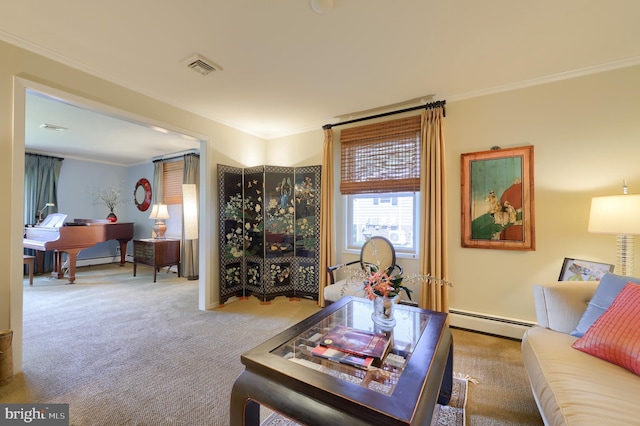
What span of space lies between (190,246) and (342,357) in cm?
→ 459

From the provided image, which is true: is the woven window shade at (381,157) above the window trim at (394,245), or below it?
above

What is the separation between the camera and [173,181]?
18.6 ft

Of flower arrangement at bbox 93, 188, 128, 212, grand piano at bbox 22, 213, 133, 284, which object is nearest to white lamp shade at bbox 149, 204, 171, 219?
grand piano at bbox 22, 213, 133, 284

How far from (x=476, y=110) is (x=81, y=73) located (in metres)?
3.87

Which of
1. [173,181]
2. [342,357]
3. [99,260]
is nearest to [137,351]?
Answer: [342,357]

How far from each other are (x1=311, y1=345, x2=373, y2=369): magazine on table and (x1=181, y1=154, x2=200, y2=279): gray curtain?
4373 millimetres

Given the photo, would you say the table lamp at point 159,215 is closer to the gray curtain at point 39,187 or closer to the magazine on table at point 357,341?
the gray curtain at point 39,187

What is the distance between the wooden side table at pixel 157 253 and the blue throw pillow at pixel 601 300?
18.1ft

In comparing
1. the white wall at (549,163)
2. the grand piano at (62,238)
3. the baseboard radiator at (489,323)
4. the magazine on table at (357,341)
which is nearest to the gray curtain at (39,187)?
the grand piano at (62,238)

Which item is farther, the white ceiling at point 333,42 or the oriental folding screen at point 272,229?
the oriental folding screen at point 272,229

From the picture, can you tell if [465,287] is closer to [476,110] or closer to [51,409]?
[476,110]

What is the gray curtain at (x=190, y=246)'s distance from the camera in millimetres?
4992

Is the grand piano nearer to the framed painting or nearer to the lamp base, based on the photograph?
the framed painting

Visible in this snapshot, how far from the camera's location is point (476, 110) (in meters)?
2.79
